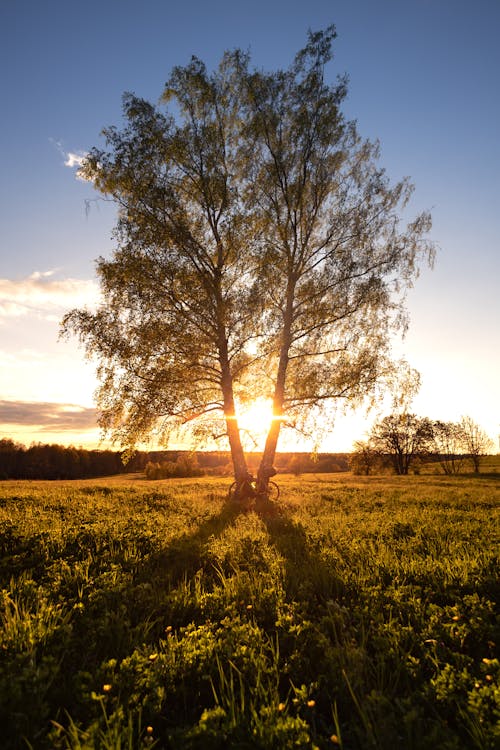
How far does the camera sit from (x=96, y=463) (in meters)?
83.4

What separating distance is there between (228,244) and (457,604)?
14.4 meters

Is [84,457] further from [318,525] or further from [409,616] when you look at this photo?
[409,616]

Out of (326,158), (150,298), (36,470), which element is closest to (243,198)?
(326,158)

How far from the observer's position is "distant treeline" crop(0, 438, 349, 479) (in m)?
57.0

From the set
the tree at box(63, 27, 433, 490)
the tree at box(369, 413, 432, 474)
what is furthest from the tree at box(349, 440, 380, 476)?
the tree at box(63, 27, 433, 490)

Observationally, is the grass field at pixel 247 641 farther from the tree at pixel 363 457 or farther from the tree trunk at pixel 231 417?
the tree at pixel 363 457

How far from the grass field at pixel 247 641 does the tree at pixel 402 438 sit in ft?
184

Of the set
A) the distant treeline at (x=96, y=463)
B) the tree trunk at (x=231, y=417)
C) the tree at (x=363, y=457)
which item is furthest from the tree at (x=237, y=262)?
the tree at (x=363, y=457)

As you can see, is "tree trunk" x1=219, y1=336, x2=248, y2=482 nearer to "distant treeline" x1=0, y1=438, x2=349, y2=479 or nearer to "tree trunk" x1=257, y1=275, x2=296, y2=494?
"tree trunk" x1=257, y1=275, x2=296, y2=494

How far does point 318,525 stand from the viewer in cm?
1052

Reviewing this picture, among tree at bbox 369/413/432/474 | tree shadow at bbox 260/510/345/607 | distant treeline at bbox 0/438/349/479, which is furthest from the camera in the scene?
tree at bbox 369/413/432/474

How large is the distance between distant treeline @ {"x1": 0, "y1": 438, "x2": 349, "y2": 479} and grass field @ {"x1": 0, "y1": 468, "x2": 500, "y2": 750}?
4812cm

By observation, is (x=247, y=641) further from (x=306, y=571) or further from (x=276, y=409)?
(x=276, y=409)

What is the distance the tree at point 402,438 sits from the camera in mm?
61625
